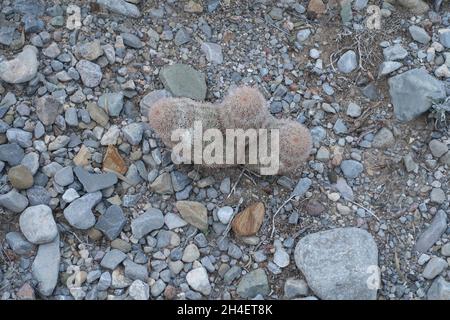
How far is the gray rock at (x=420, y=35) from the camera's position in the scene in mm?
4211

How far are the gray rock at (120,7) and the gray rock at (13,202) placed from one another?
139 centimetres

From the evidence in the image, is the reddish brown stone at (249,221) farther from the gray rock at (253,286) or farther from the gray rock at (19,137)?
the gray rock at (19,137)

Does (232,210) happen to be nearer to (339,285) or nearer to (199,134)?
(199,134)

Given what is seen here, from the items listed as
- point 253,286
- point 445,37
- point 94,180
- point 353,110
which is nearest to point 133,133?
point 94,180

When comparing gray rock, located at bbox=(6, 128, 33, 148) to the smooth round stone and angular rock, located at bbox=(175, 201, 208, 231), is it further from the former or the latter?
angular rock, located at bbox=(175, 201, 208, 231)

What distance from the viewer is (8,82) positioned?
3.88 metres

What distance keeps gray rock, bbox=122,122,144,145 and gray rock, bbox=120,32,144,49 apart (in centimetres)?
58

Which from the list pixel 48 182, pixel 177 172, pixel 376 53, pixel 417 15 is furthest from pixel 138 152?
pixel 417 15

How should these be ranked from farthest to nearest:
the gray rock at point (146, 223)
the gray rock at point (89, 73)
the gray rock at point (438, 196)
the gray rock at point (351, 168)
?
1. the gray rock at point (89, 73)
2. the gray rock at point (351, 168)
3. the gray rock at point (438, 196)
4. the gray rock at point (146, 223)

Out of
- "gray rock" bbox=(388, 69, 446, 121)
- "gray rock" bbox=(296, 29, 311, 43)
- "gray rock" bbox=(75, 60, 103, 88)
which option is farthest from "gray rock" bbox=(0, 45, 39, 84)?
"gray rock" bbox=(388, 69, 446, 121)

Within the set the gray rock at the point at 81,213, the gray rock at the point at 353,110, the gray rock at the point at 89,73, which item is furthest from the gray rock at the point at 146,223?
the gray rock at the point at 353,110

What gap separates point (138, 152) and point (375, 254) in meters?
1.49

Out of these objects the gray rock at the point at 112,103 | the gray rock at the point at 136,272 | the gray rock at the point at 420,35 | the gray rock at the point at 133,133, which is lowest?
the gray rock at the point at 136,272

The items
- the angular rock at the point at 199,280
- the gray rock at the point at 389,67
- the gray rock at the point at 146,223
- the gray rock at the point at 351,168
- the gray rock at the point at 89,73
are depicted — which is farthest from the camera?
the gray rock at the point at 389,67
